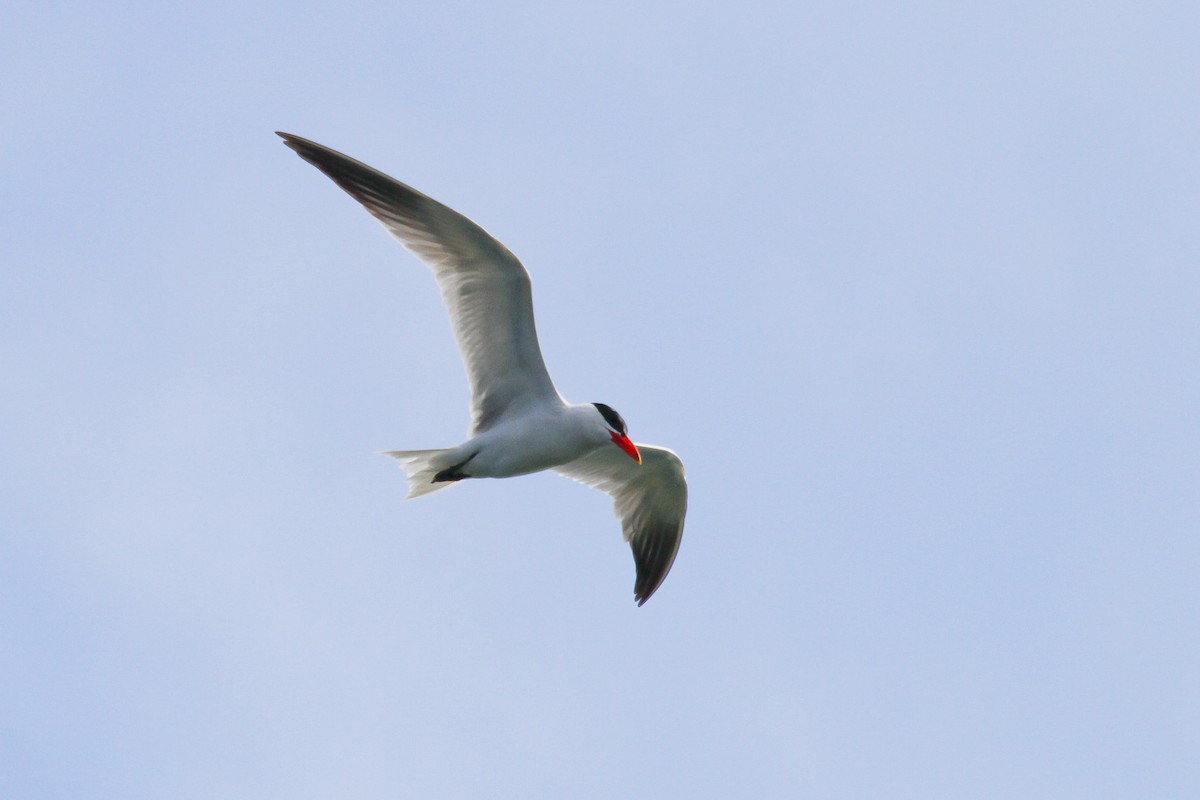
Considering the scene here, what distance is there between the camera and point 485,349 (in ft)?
37.8

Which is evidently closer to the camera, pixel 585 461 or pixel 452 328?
pixel 452 328

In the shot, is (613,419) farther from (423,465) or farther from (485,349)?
(423,465)

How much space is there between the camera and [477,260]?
11.1 m

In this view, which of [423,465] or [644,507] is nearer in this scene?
[423,465]

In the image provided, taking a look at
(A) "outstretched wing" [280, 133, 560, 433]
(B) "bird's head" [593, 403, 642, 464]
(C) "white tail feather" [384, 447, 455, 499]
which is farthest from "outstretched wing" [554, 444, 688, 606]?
(A) "outstretched wing" [280, 133, 560, 433]

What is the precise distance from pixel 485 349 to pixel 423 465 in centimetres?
107

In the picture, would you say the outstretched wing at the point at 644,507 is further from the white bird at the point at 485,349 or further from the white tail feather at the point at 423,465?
the white tail feather at the point at 423,465

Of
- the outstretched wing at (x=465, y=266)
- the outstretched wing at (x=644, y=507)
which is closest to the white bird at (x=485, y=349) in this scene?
the outstretched wing at (x=465, y=266)

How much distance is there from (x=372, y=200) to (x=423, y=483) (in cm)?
235

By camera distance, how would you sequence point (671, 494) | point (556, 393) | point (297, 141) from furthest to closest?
point (671, 494) → point (556, 393) → point (297, 141)

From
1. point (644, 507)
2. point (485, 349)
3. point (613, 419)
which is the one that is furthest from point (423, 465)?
point (644, 507)

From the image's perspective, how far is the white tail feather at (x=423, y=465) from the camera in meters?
11.6

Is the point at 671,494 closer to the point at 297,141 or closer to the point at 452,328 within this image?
the point at 452,328

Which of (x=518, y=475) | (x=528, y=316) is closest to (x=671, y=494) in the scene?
(x=518, y=475)
